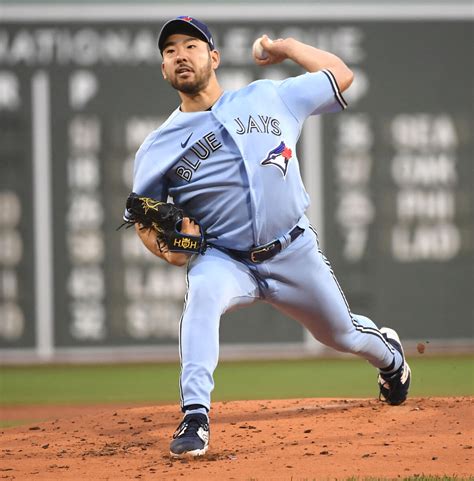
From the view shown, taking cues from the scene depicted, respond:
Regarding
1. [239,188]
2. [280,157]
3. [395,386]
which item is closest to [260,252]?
[239,188]

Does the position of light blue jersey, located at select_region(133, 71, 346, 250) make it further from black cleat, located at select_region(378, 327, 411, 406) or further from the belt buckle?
black cleat, located at select_region(378, 327, 411, 406)

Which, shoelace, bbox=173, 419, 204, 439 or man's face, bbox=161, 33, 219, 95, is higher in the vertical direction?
man's face, bbox=161, 33, 219, 95

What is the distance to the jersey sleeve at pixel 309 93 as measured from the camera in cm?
404

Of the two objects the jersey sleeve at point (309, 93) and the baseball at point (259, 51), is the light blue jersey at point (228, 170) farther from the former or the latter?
the baseball at point (259, 51)

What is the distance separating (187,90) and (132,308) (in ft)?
14.6

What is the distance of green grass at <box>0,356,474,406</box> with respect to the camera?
22.6ft


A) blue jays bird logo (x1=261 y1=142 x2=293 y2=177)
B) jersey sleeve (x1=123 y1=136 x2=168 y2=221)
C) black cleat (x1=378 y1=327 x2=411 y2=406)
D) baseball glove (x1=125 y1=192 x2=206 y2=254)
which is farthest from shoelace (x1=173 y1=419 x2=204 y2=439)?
black cleat (x1=378 y1=327 x2=411 y2=406)

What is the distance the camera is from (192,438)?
354 centimetres

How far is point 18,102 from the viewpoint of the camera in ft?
27.1

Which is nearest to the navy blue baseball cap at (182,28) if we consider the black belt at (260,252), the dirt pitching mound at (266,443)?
the black belt at (260,252)

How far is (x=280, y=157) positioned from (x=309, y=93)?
0.32 m

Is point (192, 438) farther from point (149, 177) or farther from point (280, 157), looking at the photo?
point (280, 157)

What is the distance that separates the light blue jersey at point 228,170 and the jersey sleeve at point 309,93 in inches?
4.7

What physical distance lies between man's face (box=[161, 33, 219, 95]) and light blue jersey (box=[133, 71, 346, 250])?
0.12 metres
